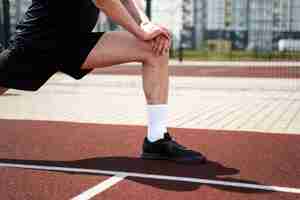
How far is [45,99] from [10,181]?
6.40 m

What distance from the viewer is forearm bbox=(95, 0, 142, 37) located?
167 inches

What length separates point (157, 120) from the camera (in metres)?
4.52

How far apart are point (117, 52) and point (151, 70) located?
0.94 ft

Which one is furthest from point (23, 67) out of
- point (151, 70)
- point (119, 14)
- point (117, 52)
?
point (151, 70)

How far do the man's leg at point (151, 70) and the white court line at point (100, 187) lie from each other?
1.81 feet

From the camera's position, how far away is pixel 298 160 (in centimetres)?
465

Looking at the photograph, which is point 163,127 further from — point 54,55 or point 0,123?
point 0,123

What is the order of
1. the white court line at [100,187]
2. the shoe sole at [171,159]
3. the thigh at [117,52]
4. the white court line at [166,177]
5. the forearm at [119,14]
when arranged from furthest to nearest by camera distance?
the shoe sole at [171,159]
the thigh at [117,52]
the forearm at [119,14]
the white court line at [166,177]
the white court line at [100,187]

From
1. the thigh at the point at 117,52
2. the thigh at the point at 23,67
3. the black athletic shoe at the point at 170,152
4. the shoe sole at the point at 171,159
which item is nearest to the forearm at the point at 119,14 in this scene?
the thigh at the point at 117,52

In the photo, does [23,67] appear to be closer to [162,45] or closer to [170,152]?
[162,45]

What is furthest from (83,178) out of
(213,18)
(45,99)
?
(213,18)

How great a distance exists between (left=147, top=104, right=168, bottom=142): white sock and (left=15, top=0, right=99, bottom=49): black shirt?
81 centimetres

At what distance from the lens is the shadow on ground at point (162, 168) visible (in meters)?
3.86

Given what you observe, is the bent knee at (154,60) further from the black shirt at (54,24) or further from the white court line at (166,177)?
the white court line at (166,177)
